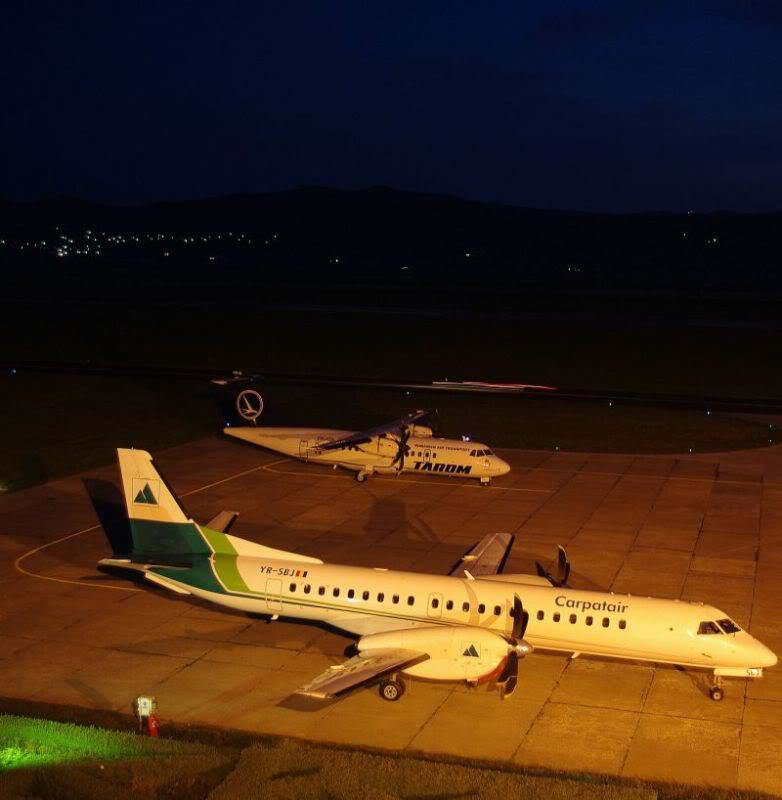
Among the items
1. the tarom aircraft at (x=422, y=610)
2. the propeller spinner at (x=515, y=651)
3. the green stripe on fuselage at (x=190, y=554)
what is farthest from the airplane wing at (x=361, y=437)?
the propeller spinner at (x=515, y=651)

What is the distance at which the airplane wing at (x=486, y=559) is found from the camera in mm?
31222

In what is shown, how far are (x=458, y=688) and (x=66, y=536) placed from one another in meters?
20.0

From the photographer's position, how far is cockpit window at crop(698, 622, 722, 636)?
25609mm

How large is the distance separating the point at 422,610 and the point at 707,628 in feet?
24.1

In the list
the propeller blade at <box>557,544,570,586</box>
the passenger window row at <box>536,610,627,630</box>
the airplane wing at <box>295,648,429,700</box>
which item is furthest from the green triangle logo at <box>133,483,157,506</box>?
the propeller blade at <box>557,544,570,586</box>

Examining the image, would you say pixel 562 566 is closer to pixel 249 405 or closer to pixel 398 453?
pixel 398 453

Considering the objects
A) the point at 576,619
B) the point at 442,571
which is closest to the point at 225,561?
the point at 442,571

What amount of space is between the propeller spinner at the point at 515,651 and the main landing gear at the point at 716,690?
16.9ft

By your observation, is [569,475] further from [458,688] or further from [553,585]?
[458,688]

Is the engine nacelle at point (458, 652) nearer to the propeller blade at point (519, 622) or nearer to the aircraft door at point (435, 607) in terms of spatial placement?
the propeller blade at point (519, 622)

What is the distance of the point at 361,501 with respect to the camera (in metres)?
45.9

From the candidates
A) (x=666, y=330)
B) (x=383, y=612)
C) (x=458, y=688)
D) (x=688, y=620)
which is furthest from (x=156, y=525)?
(x=666, y=330)

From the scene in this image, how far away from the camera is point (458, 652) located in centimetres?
2450

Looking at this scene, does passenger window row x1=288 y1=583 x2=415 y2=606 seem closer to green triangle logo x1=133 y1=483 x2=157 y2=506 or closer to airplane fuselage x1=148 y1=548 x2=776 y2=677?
airplane fuselage x1=148 y1=548 x2=776 y2=677
